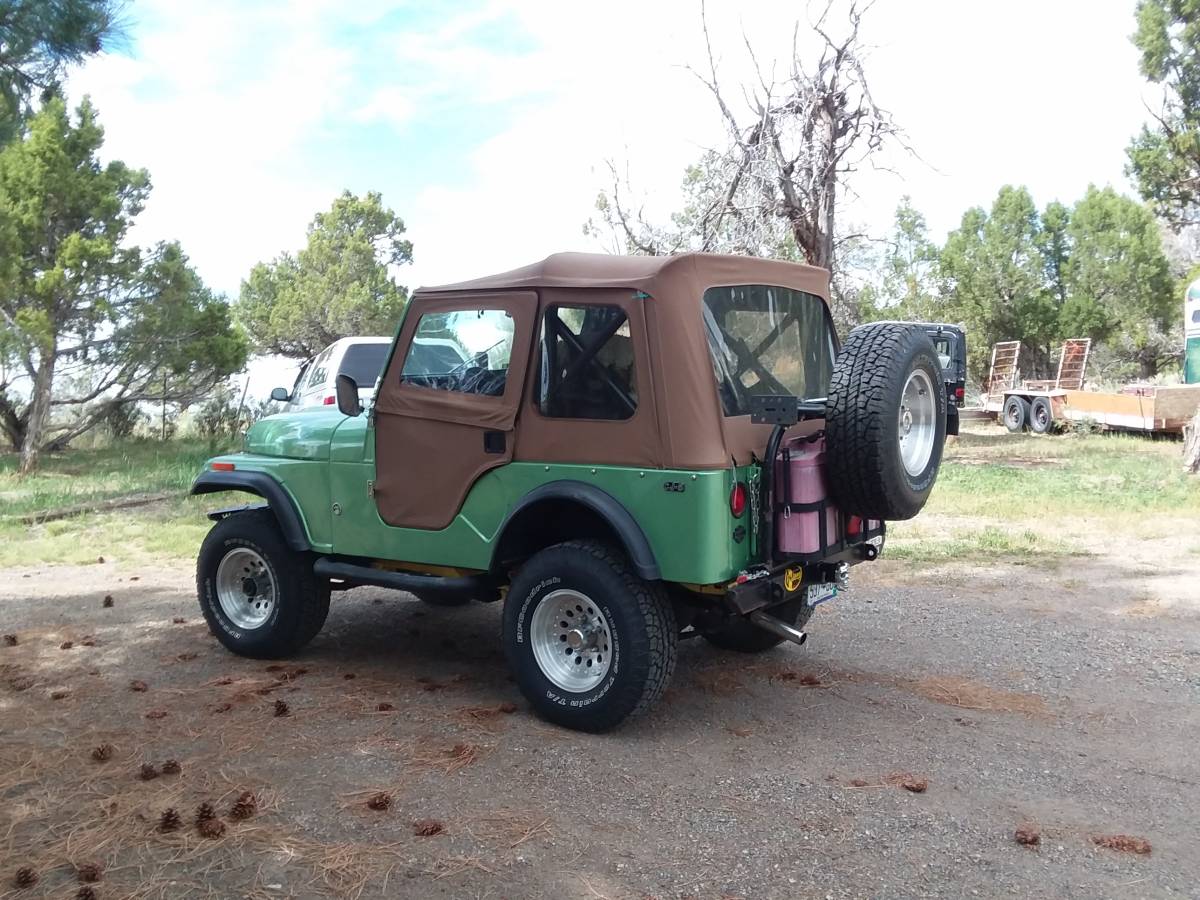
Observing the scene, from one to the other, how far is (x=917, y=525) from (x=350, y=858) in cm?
806

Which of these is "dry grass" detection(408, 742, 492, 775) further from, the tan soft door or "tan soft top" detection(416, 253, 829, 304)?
"tan soft top" detection(416, 253, 829, 304)

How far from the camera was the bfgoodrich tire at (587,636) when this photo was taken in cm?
450

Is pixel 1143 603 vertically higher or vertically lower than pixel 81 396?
lower

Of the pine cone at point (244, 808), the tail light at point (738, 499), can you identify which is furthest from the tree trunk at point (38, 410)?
the tail light at point (738, 499)

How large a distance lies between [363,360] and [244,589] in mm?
6165

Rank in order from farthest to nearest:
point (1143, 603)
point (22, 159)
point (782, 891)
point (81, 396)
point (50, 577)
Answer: point (81, 396), point (22, 159), point (50, 577), point (1143, 603), point (782, 891)

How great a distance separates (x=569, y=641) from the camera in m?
4.80

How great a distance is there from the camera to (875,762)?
4.36 m

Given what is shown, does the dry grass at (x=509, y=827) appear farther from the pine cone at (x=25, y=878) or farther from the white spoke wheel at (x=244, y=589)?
the white spoke wheel at (x=244, y=589)

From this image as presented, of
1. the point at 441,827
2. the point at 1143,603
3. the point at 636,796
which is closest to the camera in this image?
the point at 441,827

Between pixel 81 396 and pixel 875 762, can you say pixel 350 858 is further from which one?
pixel 81 396

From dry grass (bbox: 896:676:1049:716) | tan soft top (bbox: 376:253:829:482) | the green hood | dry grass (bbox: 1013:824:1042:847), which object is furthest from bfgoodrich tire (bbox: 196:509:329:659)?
dry grass (bbox: 1013:824:1042:847)

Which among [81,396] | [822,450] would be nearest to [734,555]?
[822,450]

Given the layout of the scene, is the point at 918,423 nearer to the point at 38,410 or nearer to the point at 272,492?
the point at 272,492
